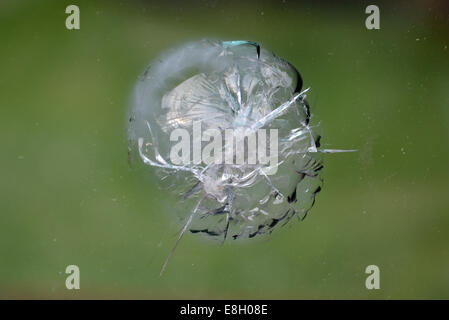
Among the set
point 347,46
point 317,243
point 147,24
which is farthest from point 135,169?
point 347,46

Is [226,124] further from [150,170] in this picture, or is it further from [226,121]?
[150,170]

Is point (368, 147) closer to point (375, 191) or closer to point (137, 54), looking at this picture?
point (375, 191)

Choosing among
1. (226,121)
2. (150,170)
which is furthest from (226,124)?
(150,170)

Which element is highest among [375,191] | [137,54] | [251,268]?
[137,54]
